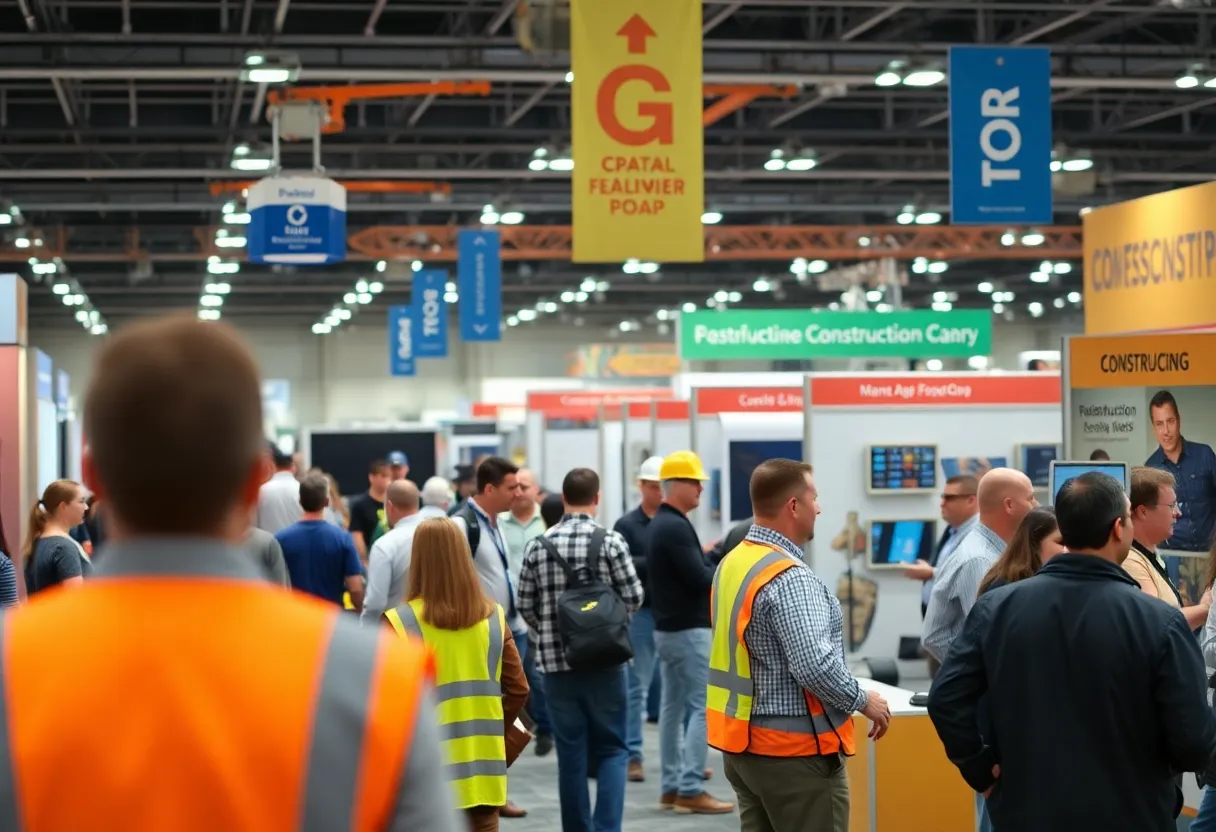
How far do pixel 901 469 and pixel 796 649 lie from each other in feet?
18.1

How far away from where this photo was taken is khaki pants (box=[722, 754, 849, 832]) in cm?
432

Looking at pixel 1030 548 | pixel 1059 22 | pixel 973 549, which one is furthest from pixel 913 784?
pixel 1059 22

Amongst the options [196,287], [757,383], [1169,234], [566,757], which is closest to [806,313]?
[757,383]

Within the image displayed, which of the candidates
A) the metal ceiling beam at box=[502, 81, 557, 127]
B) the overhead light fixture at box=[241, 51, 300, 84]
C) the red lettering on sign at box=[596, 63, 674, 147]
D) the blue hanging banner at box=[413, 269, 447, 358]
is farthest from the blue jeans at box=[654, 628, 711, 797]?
the blue hanging banner at box=[413, 269, 447, 358]

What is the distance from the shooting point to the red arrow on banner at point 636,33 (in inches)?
320

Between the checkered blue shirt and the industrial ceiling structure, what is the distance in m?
7.45

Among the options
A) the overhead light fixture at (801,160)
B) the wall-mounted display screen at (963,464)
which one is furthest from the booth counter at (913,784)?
the overhead light fixture at (801,160)

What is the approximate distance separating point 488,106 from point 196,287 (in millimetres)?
15906

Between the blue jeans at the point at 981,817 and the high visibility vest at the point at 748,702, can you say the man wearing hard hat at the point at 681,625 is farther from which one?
the high visibility vest at the point at 748,702

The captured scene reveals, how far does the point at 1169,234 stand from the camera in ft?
27.4

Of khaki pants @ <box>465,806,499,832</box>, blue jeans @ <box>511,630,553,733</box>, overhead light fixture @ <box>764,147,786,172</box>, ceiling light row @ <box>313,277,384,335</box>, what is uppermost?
overhead light fixture @ <box>764,147,786,172</box>

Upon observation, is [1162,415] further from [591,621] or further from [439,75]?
[439,75]

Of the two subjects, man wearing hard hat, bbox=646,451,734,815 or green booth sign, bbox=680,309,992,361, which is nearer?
man wearing hard hat, bbox=646,451,734,815

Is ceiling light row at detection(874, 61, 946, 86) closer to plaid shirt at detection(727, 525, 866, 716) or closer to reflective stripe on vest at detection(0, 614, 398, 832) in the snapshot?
plaid shirt at detection(727, 525, 866, 716)
